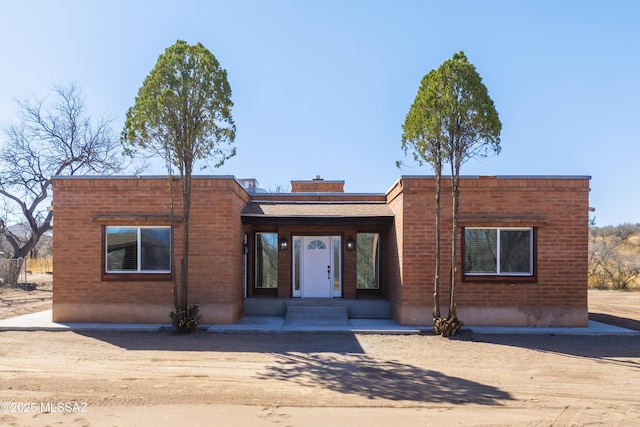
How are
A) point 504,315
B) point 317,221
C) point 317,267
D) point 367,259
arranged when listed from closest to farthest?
point 504,315, point 317,221, point 317,267, point 367,259

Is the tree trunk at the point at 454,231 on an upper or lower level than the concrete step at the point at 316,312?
upper

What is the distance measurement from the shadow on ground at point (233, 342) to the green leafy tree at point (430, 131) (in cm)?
274

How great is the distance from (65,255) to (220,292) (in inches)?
164

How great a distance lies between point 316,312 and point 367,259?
2.66m

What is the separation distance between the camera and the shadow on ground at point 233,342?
10.0 m

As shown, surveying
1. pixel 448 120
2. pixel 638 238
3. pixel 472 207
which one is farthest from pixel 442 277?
pixel 638 238

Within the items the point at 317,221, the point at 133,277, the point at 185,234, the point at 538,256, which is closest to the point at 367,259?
the point at 317,221

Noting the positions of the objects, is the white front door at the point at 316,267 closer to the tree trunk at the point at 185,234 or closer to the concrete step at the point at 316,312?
the concrete step at the point at 316,312

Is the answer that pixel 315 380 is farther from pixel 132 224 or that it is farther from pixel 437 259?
pixel 132 224

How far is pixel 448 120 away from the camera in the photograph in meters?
11.4

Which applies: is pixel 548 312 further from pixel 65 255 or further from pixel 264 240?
pixel 65 255

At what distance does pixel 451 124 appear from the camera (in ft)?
37.4

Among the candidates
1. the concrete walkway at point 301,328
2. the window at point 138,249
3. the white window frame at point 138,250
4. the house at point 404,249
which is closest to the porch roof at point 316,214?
the house at point 404,249

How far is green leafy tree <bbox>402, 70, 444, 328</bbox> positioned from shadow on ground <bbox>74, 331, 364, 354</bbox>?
2.74 m
